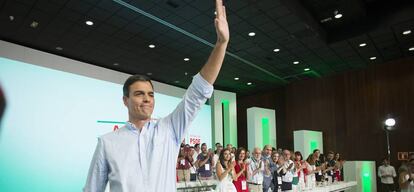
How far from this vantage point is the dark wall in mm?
11836

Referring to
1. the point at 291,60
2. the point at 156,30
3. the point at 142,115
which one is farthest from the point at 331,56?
the point at 142,115

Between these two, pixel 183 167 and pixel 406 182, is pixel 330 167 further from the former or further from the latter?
pixel 183 167

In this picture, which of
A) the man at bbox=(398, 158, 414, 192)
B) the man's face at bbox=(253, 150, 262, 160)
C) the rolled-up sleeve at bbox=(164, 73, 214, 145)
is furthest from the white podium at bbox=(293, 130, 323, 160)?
the rolled-up sleeve at bbox=(164, 73, 214, 145)

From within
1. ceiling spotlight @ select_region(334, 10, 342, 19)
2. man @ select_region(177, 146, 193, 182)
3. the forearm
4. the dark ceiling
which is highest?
ceiling spotlight @ select_region(334, 10, 342, 19)

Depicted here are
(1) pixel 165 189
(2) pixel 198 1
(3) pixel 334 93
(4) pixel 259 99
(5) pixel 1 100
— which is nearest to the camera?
(5) pixel 1 100

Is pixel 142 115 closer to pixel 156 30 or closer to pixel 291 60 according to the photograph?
pixel 156 30

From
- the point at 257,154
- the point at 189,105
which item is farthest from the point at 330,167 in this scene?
the point at 189,105

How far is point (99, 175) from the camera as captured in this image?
1.28 m

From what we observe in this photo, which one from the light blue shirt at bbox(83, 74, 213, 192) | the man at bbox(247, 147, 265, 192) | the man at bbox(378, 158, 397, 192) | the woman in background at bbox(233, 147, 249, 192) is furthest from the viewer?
the man at bbox(378, 158, 397, 192)

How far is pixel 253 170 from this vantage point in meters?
6.65

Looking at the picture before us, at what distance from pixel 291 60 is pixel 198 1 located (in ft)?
17.6

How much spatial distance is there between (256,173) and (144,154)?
219 inches

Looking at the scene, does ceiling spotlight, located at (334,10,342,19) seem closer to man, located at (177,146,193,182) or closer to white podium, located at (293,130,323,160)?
white podium, located at (293,130,323,160)

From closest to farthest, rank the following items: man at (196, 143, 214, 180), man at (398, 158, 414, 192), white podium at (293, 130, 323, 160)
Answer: man at (196, 143, 214, 180), man at (398, 158, 414, 192), white podium at (293, 130, 323, 160)
